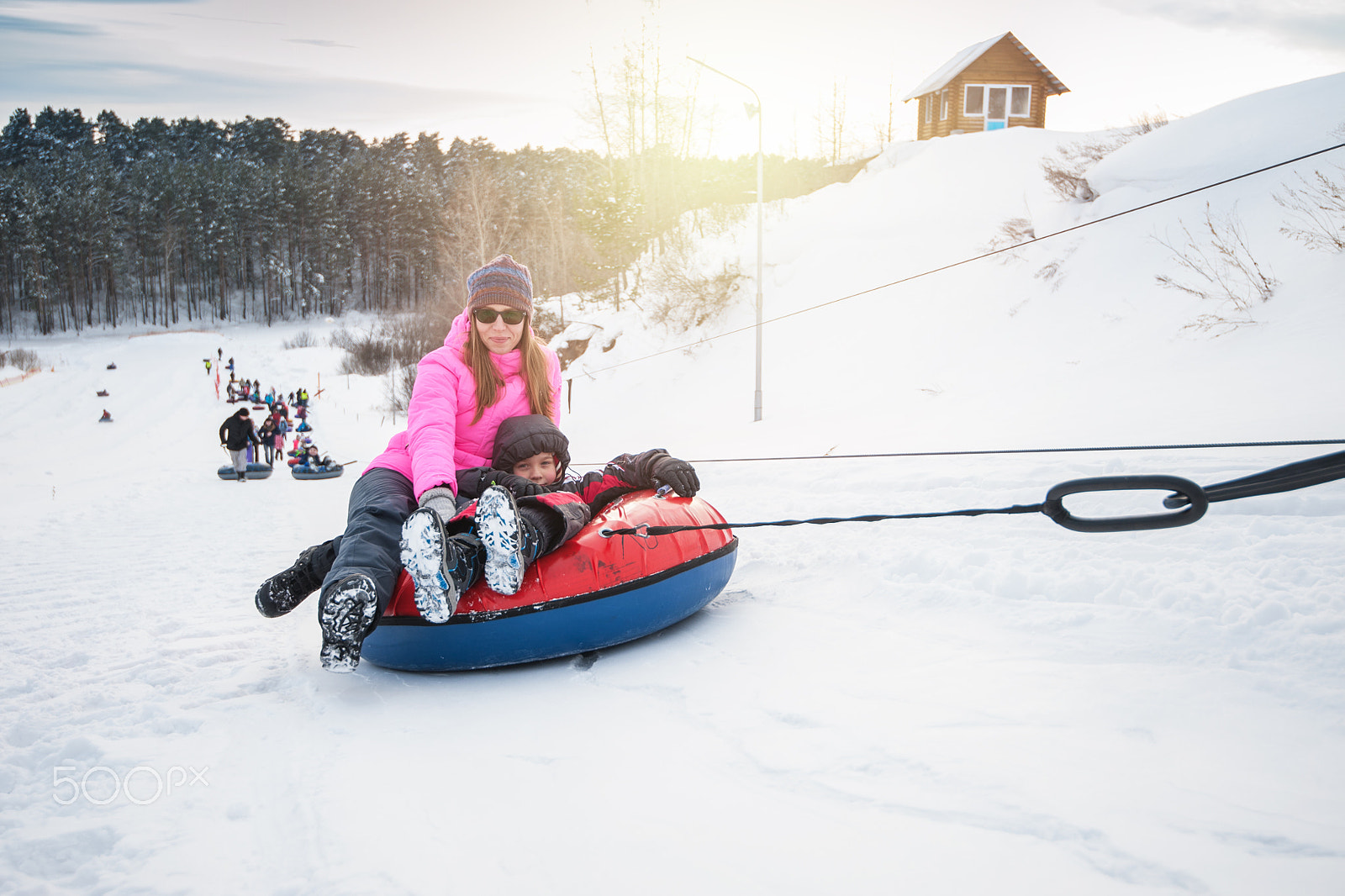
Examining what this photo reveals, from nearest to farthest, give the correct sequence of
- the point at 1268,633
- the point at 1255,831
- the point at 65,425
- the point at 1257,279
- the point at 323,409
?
the point at 1255,831 → the point at 1268,633 → the point at 1257,279 → the point at 65,425 → the point at 323,409

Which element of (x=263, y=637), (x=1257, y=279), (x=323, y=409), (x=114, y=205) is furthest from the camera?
(x=114, y=205)

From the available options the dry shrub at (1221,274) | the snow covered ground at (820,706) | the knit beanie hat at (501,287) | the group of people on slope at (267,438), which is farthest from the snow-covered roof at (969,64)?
the knit beanie hat at (501,287)

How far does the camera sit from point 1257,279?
7059mm

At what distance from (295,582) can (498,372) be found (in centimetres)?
121

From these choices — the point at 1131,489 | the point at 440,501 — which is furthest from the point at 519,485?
the point at 1131,489

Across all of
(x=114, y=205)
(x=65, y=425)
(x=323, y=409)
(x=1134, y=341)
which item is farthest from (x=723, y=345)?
(x=114, y=205)

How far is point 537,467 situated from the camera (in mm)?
3229

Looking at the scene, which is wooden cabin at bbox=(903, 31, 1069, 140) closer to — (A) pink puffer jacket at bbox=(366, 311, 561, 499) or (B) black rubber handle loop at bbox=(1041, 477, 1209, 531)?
(A) pink puffer jacket at bbox=(366, 311, 561, 499)

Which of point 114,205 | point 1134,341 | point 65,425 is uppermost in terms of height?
point 114,205

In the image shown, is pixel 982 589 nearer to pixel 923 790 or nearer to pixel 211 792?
pixel 923 790

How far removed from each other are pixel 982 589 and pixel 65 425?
25.5 m

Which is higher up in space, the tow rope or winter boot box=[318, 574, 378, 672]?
the tow rope

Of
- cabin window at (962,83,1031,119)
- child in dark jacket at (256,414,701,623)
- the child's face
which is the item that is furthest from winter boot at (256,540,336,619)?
cabin window at (962,83,1031,119)

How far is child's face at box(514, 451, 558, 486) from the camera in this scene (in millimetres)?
3205
